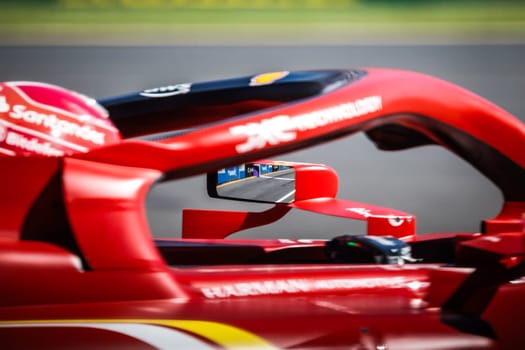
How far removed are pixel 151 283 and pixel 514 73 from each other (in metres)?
5.43

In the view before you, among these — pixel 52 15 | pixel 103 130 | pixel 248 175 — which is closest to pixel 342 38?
pixel 52 15

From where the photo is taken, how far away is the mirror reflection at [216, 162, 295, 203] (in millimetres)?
2891

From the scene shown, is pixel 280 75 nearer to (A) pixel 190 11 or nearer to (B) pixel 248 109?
(B) pixel 248 109

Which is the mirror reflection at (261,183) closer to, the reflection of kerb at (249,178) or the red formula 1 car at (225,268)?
the reflection of kerb at (249,178)

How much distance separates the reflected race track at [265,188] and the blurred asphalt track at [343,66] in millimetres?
2327

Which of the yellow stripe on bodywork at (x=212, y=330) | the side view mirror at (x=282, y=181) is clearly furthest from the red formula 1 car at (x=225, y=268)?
the side view mirror at (x=282, y=181)

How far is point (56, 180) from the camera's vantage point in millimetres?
1348

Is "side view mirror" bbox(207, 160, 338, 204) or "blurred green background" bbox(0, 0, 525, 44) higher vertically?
"blurred green background" bbox(0, 0, 525, 44)

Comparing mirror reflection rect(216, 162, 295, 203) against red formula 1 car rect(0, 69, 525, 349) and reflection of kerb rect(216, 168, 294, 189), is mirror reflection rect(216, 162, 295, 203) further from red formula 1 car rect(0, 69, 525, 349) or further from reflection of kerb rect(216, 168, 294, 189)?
red formula 1 car rect(0, 69, 525, 349)

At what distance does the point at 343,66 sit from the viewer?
577cm

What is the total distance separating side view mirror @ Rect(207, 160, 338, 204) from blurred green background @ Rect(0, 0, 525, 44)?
2837mm

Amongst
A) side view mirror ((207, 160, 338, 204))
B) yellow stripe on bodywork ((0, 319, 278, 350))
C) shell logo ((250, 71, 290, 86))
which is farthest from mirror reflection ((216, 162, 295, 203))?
yellow stripe on bodywork ((0, 319, 278, 350))

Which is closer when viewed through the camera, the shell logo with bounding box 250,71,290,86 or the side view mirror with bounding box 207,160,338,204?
the shell logo with bounding box 250,71,290,86

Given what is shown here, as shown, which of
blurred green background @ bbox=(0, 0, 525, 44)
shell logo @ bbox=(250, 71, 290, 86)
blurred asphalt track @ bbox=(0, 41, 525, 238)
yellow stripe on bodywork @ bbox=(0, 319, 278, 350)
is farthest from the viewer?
blurred asphalt track @ bbox=(0, 41, 525, 238)
